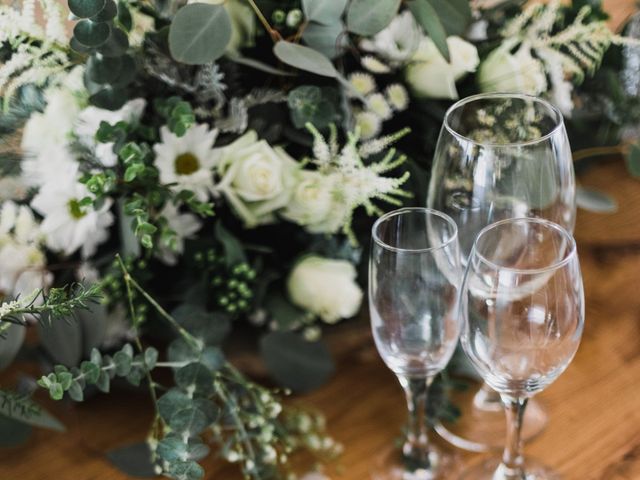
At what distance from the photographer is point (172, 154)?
3.02ft

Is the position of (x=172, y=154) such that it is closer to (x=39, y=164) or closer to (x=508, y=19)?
(x=39, y=164)

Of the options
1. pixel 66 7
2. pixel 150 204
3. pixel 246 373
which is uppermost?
pixel 66 7

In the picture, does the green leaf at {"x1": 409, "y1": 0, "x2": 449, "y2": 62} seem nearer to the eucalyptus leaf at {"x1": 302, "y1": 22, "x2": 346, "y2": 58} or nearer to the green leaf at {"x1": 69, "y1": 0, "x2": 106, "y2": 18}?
the eucalyptus leaf at {"x1": 302, "y1": 22, "x2": 346, "y2": 58}

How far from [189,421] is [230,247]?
0.20 meters

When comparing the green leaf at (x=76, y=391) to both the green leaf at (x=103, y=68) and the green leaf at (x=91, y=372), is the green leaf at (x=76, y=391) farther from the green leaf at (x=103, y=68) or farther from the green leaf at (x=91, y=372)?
the green leaf at (x=103, y=68)

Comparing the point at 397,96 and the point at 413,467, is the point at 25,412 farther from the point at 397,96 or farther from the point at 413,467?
the point at 397,96

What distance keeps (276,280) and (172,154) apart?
0.18 metres

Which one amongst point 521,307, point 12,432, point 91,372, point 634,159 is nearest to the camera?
point 521,307

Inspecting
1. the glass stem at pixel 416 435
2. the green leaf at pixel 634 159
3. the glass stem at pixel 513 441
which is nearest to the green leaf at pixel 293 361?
the glass stem at pixel 416 435

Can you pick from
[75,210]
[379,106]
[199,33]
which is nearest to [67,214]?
[75,210]

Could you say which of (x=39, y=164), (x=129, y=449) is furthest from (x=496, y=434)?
(x=39, y=164)

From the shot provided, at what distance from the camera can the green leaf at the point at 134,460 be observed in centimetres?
89

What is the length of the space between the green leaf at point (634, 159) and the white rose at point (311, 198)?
15.7 inches

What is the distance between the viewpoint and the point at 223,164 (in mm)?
938
